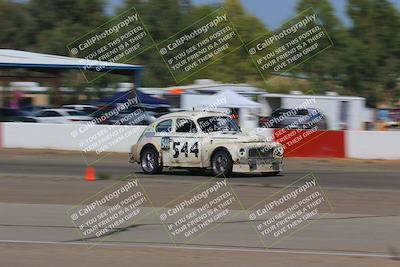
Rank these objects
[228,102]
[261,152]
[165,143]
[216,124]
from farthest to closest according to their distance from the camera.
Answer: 1. [228,102]
2. [165,143]
3. [216,124]
4. [261,152]

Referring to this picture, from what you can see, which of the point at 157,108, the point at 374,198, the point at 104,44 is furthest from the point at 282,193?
the point at 104,44

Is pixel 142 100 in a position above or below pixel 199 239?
above

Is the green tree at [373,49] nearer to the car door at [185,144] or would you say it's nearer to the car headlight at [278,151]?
the car headlight at [278,151]

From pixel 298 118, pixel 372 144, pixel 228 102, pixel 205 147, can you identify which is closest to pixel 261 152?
pixel 205 147

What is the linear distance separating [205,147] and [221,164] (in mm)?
552

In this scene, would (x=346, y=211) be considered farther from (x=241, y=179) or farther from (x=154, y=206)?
(x=241, y=179)

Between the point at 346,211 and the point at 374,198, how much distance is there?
222 cm

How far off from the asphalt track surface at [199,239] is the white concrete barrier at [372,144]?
6.40 meters

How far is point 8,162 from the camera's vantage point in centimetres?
2338

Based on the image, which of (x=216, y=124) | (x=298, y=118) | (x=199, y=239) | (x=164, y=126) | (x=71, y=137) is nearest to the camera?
(x=199, y=239)

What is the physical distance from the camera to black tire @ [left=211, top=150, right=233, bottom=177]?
58.1ft

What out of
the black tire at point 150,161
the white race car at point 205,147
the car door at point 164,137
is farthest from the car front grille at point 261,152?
the black tire at point 150,161

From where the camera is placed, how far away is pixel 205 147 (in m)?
18.0

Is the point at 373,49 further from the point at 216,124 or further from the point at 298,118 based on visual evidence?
the point at 216,124
